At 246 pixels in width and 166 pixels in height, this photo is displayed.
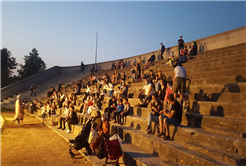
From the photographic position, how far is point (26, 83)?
29.1 m

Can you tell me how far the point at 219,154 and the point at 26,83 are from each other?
30.3m

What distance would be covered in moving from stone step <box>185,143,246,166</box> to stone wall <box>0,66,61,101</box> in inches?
1125

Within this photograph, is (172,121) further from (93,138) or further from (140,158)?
(93,138)

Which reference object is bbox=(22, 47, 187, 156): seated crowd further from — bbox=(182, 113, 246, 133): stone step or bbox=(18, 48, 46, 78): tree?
bbox=(18, 48, 46, 78): tree

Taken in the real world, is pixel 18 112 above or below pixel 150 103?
below

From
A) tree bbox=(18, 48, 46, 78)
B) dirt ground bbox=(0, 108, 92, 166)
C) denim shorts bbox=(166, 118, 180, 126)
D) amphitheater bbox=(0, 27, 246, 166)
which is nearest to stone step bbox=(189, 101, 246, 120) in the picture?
amphitheater bbox=(0, 27, 246, 166)

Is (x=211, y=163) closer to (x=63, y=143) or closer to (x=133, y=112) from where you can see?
(x=133, y=112)

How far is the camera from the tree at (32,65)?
48031 millimetres

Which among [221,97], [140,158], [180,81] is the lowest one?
[140,158]

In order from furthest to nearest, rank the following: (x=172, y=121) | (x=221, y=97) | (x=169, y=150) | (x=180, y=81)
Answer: (x=180, y=81) < (x=221, y=97) < (x=172, y=121) < (x=169, y=150)

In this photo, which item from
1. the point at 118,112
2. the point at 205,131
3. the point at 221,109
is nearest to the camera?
the point at 205,131

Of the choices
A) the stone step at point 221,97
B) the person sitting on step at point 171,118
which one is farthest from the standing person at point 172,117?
the stone step at point 221,97

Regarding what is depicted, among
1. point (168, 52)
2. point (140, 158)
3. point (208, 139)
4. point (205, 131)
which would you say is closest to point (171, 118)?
point (205, 131)

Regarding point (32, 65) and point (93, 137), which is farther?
point (32, 65)
